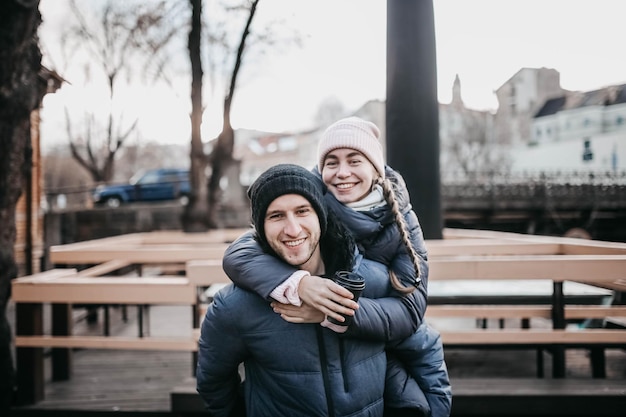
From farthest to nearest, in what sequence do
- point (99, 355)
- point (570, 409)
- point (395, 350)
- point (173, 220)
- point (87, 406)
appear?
point (173, 220) → point (99, 355) → point (87, 406) → point (570, 409) → point (395, 350)

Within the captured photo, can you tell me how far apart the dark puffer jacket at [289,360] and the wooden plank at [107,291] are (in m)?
A: 1.36

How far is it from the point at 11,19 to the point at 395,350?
117 inches

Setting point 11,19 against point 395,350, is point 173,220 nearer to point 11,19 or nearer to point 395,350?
point 11,19

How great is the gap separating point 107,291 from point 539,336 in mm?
2702

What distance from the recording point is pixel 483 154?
133 feet

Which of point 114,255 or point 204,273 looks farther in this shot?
point 114,255

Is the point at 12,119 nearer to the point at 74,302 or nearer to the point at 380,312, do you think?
the point at 74,302

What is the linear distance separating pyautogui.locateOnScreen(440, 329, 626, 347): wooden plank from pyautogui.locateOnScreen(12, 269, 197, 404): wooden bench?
164 cm

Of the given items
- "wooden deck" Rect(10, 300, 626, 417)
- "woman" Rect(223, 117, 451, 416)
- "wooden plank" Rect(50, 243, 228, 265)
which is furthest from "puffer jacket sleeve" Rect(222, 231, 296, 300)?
"wooden plank" Rect(50, 243, 228, 265)

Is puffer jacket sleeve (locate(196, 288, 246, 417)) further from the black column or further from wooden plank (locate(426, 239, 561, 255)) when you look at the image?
the black column

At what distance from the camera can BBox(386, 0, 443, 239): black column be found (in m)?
3.98

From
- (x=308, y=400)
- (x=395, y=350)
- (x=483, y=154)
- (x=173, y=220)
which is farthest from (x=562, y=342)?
(x=483, y=154)

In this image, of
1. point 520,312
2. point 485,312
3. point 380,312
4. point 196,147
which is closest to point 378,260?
point 380,312

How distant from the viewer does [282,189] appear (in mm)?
1517
